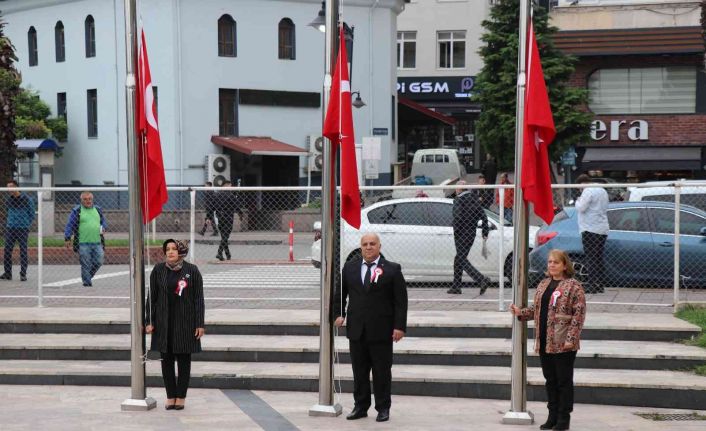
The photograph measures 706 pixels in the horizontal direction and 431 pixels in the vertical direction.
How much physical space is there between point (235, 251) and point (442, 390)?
6.01m

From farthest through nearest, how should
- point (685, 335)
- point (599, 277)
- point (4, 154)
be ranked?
point (4, 154) < point (599, 277) < point (685, 335)

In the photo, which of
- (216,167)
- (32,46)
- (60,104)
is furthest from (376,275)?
(32,46)

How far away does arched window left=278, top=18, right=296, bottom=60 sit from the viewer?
4112cm

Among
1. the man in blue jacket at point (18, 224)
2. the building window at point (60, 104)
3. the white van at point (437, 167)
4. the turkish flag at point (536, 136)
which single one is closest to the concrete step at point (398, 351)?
the turkish flag at point (536, 136)

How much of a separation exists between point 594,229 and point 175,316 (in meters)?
7.16

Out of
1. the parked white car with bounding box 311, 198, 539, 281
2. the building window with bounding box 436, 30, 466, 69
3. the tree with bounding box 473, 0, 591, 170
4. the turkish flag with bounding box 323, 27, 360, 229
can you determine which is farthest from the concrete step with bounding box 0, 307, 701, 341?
the building window with bounding box 436, 30, 466, 69

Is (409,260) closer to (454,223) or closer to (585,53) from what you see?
(454,223)

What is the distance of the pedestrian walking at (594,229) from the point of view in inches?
609

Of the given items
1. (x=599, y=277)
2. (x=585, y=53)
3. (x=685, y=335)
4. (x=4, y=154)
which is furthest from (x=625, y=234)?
(x=585, y=53)

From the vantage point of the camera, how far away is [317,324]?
1339 cm

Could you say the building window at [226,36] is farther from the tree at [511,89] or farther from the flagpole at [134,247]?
the flagpole at [134,247]

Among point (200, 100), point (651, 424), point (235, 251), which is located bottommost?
point (651, 424)

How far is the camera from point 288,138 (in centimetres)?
4131

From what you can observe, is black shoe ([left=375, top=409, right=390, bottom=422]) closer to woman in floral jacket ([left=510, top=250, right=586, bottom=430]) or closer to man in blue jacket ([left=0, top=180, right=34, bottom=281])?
woman in floral jacket ([left=510, top=250, right=586, bottom=430])
